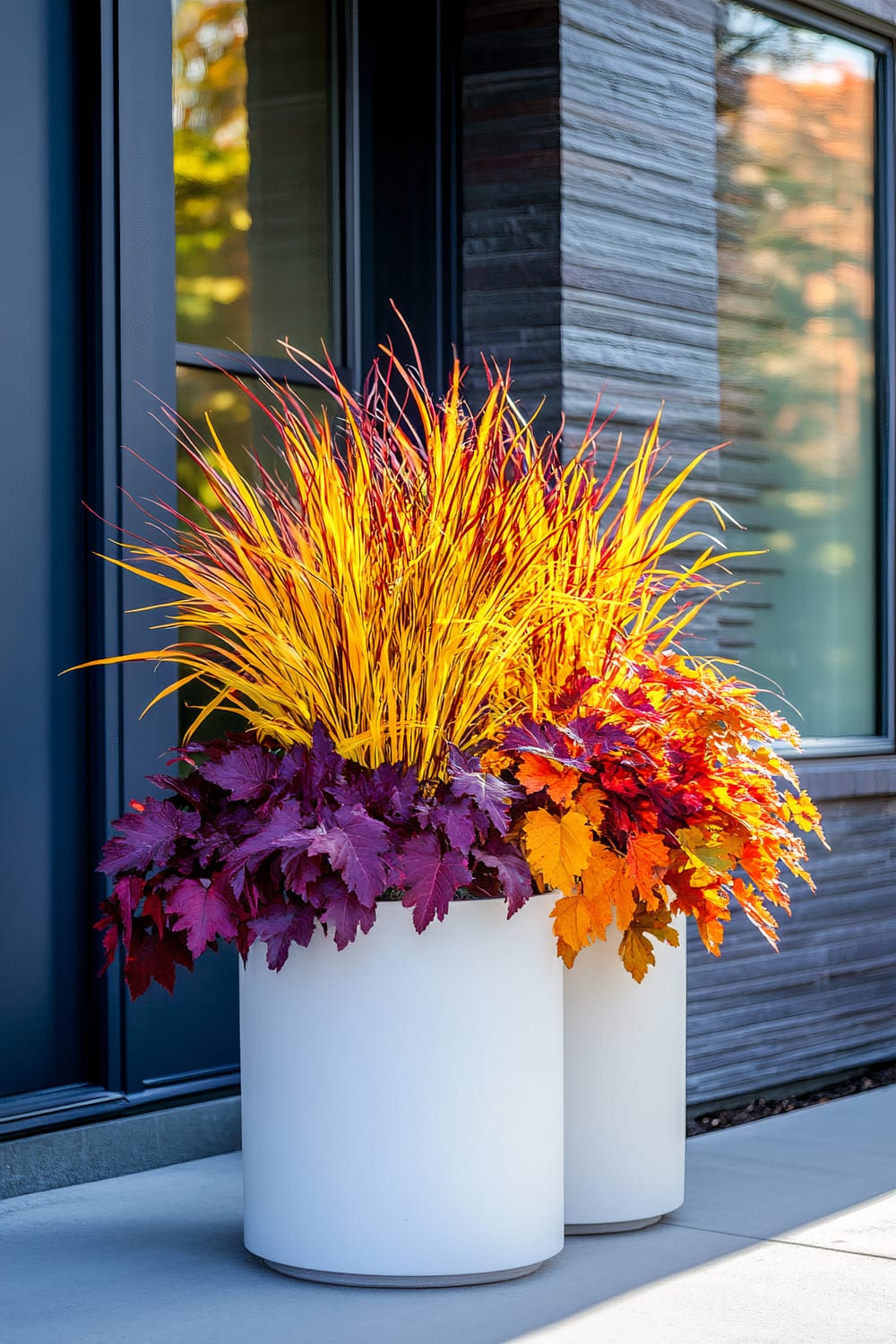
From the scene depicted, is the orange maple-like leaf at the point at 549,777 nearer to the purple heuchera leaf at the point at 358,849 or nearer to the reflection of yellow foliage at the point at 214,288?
the purple heuchera leaf at the point at 358,849

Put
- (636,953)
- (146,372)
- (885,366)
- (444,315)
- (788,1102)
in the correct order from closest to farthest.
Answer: (636,953)
(146,372)
(444,315)
(788,1102)
(885,366)

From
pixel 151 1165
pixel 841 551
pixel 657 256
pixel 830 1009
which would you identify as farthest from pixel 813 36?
pixel 151 1165

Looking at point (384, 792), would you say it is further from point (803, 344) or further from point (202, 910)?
point (803, 344)

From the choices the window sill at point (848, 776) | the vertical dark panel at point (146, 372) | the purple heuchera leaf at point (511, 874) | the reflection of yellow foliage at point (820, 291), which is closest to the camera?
the purple heuchera leaf at point (511, 874)

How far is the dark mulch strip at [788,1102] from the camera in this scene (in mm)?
3844

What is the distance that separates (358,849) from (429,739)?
26 cm

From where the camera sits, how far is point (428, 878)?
233 cm

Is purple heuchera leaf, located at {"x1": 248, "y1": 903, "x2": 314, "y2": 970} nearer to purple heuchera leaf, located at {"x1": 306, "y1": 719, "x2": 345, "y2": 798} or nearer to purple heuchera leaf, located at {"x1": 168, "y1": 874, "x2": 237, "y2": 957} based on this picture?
purple heuchera leaf, located at {"x1": 168, "y1": 874, "x2": 237, "y2": 957}

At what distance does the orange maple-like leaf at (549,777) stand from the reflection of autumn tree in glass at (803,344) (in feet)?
6.45

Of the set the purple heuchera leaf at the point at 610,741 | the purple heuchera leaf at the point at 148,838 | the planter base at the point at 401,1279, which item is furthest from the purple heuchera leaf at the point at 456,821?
the planter base at the point at 401,1279

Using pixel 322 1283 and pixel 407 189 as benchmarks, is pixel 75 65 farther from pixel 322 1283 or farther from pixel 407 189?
pixel 322 1283

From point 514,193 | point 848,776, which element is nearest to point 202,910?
point 514,193

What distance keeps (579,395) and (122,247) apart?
106cm

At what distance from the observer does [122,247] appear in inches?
127
